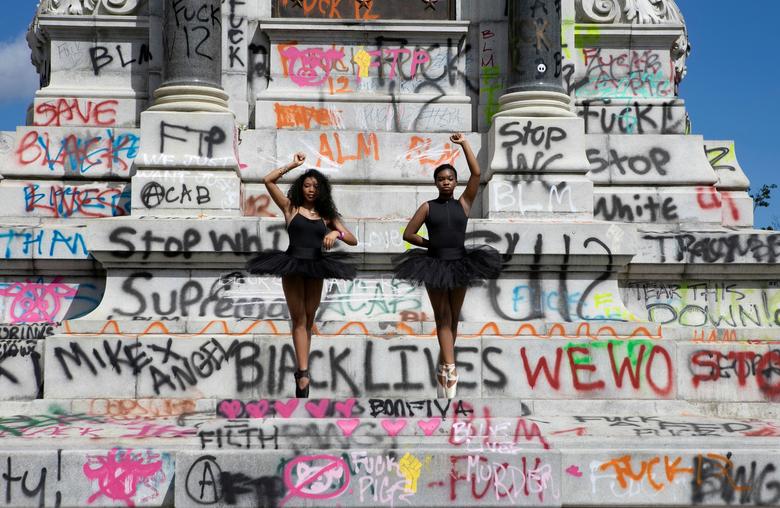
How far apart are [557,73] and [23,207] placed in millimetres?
7294

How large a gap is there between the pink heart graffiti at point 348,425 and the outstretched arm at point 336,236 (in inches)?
66.3

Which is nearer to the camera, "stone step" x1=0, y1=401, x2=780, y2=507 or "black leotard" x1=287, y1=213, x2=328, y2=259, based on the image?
"stone step" x1=0, y1=401, x2=780, y2=507

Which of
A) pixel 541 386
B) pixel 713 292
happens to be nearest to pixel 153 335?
pixel 541 386

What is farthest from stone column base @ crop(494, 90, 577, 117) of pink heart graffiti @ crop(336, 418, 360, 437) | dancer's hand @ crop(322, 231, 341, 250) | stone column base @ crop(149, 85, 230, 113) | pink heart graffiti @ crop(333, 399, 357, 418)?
pink heart graffiti @ crop(336, 418, 360, 437)

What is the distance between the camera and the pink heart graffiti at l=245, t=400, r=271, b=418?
26.0 feet

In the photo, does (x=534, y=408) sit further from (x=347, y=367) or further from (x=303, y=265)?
(x=303, y=265)

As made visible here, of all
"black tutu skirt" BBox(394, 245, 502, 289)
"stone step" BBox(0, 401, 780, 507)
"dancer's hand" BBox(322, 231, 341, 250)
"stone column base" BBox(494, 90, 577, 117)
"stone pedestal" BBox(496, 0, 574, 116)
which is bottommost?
"stone step" BBox(0, 401, 780, 507)

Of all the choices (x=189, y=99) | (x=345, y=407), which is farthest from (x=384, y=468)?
(x=189, y=99)

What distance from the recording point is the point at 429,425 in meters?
7.58

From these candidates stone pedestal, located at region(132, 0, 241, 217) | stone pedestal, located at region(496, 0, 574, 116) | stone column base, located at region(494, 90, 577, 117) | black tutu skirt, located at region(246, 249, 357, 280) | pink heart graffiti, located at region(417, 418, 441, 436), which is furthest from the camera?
stone pedestal, located at region(496, 0, 574, 116)

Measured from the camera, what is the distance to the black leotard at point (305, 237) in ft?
28.3

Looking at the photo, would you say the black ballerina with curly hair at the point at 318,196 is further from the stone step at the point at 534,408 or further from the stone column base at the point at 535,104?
the stone column base at the point at 535,104

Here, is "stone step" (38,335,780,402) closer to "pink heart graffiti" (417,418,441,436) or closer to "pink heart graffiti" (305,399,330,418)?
"pink heart graffiti" (305,399,330,418)

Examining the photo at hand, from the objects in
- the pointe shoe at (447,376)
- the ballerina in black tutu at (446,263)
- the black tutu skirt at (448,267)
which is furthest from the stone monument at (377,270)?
the black tutu skirt at (448,267)
